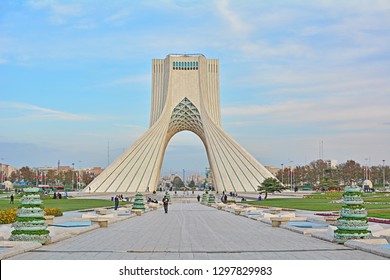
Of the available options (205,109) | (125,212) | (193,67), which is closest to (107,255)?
(125,212)

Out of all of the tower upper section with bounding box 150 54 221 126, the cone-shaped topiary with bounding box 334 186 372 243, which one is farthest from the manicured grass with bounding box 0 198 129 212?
the tower upper section with bounding box 150 54 221 126

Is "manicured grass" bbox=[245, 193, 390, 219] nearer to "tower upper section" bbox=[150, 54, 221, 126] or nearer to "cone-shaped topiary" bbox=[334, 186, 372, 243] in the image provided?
"cone-shaped topiary" bbox=[334, 186, 372, 243]

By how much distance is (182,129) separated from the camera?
243 ft

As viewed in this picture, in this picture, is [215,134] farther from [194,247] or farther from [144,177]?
[194,247]

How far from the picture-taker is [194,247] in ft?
34.4

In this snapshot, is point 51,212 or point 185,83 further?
point 185,83

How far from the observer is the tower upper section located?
65938 millimetres

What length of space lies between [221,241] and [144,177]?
4410 centimetres

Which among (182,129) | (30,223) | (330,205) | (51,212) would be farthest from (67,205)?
(182,129)

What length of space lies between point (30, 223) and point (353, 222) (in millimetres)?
6548

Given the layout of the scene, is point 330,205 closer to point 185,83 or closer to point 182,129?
point 185,83

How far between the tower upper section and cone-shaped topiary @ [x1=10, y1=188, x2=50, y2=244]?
5406cm

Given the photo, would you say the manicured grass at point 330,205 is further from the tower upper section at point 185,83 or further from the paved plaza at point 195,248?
the tower upper section at point 185,83

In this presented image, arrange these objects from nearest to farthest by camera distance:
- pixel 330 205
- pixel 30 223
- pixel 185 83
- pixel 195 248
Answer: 1. pixel 195 248
2. pixel 30 223
3. pixel 330 205
4. pixel 185 83
